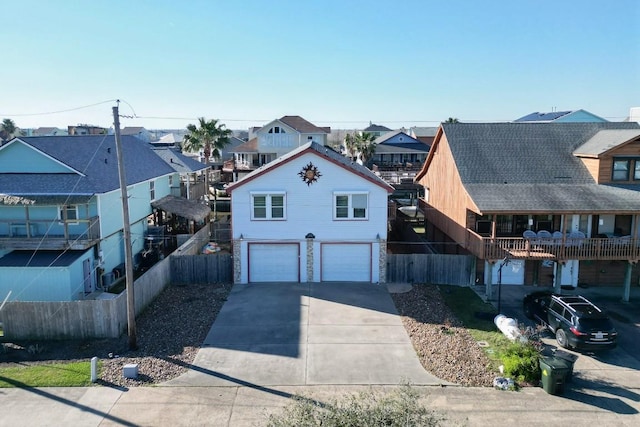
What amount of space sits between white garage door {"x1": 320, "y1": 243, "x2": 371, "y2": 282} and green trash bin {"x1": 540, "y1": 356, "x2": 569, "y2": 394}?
11524 millimetres

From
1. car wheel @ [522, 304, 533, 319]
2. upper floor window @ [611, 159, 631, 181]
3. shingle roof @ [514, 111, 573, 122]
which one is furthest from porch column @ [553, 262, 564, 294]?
shingle roof @ [514, 111, 573, 122]

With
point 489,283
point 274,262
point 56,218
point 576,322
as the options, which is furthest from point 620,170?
point 56,218

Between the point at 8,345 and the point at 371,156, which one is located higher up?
the point at 371,156

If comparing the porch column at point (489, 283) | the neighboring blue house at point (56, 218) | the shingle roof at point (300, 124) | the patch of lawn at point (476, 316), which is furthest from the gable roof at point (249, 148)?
the porch column at point (489, 283)

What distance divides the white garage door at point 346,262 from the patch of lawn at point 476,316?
3.98 m

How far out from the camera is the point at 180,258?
81.9ft

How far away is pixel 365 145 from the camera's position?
56.5 metres

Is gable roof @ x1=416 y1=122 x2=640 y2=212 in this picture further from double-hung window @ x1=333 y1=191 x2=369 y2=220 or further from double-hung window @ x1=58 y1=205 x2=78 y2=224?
double-hung window @ x1=58 y1=205 x2=78 y2=224

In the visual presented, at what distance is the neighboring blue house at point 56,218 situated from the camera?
2134 cm

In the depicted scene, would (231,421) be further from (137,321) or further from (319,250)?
(319,250)

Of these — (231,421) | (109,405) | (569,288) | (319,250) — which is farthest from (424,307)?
(109,405)

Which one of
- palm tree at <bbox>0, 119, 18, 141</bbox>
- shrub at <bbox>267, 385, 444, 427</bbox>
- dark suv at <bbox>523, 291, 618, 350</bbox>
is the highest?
palm tree at <bbox>0, 119, 18, 141</bbox>

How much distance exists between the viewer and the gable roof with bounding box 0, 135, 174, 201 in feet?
75.3

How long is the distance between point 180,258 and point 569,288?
65.6 ft
